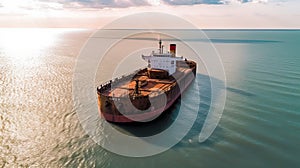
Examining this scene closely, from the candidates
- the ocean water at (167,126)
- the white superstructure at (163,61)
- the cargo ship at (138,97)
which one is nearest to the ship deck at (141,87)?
the cargo ship at (138,97)

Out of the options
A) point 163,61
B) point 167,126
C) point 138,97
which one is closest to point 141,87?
point 138,97

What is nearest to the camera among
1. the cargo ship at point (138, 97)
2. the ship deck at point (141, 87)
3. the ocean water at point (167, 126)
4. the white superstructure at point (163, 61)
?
the ocean water at point (167, 126)

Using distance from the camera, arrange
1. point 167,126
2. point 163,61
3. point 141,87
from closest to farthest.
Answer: point 167,126, point 141,87, point 163,61

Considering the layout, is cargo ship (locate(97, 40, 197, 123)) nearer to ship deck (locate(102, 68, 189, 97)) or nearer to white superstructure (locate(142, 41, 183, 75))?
ship deck (locate(102, 68, 189, 97))

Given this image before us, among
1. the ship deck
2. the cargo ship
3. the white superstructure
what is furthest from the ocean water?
the white superstructure

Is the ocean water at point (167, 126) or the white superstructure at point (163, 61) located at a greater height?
the white superstructure at point (163, 61)

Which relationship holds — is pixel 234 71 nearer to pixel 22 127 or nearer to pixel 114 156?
pixel 114 156

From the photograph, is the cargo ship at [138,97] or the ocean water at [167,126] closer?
the ocean water at [167,126]

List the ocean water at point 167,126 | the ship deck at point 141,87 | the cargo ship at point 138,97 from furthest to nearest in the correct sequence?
the ship deck at point 141,87, the cargo ship at point 138,97, the ocean water at point 167,126

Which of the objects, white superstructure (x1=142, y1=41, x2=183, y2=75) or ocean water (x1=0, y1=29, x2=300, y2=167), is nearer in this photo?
ocean water (x1=0, y1=29, x2=300, y2=167)

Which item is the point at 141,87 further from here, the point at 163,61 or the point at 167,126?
the point at 163,61

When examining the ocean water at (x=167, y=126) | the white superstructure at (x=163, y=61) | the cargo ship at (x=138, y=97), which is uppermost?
the white superstructure at (x=163, y=61)

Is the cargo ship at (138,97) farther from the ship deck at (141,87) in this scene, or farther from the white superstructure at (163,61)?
the white superstructure at (163,61)
